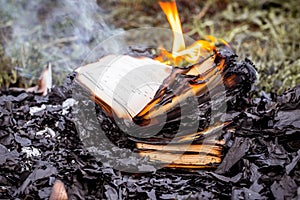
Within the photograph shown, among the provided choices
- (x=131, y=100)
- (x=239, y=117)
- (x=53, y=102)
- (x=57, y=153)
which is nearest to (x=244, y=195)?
(x=239, y=117)

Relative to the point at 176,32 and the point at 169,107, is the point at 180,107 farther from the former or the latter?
the point at 176,32

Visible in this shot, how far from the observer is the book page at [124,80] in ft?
5.60

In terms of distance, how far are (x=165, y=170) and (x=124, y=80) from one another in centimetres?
41

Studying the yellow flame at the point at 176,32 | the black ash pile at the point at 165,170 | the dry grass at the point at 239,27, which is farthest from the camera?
the dry grass at the point at 239,27

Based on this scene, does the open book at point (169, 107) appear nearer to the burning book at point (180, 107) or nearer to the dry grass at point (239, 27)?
the burning book at point (180, 107)

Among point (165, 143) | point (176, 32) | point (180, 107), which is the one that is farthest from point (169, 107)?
point (176, 32)

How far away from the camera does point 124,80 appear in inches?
71.3

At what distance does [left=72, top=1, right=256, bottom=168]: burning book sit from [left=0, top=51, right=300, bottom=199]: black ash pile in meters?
0.06

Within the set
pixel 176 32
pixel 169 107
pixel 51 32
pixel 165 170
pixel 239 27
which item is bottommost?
pixel 165 170

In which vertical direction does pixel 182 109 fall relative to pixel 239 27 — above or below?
below

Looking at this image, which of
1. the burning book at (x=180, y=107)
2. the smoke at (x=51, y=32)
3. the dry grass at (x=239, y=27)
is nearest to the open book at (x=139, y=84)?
the burning book at (x=180, y=107)

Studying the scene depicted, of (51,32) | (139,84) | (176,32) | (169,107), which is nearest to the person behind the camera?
(169,107)

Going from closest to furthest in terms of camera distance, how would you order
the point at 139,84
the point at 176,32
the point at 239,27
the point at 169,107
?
the point at 169,107 < the point at 139,84 < the point at 176,32 < the point at 239,27

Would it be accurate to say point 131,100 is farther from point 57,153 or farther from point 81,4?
point 81,4
